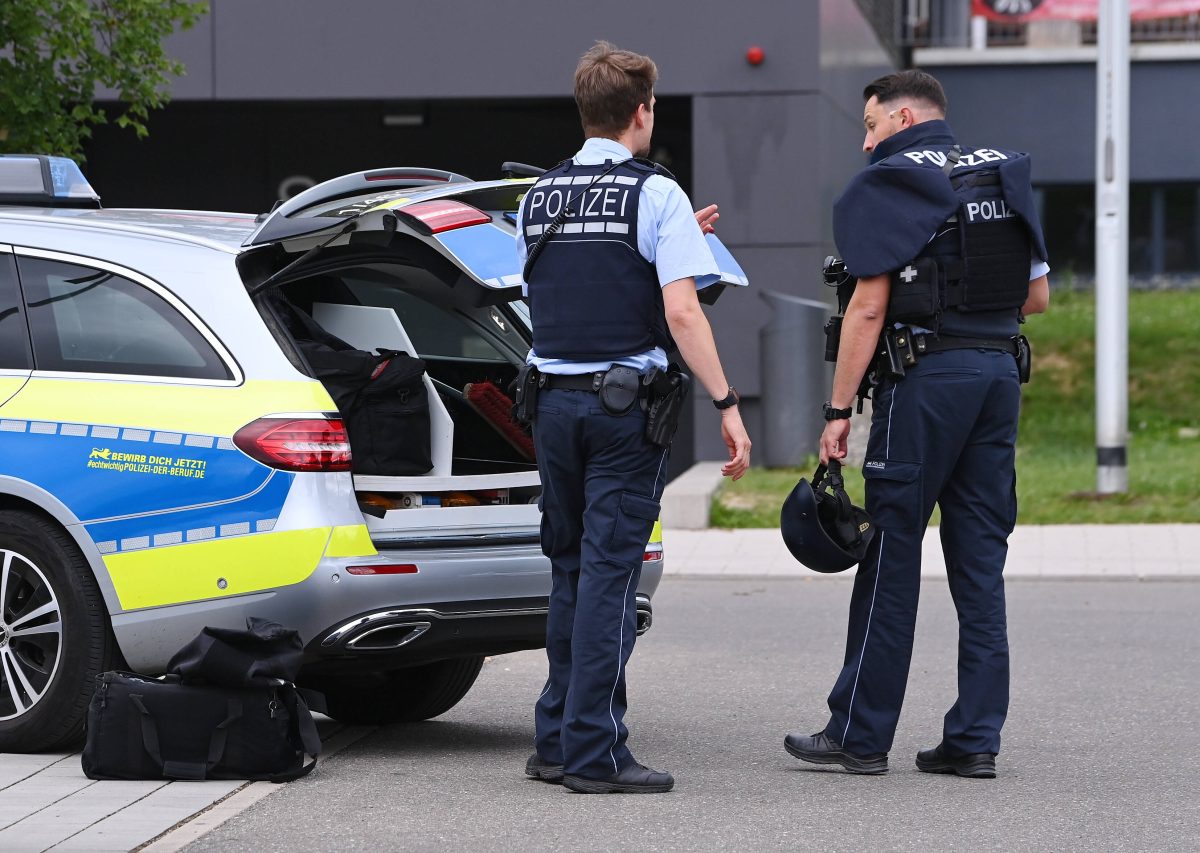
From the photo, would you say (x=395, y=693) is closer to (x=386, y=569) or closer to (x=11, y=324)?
(x=386, y=569)

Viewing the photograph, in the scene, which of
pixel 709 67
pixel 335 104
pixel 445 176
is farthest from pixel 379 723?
pixel 335 104

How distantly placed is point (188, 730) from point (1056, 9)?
24.7 metres

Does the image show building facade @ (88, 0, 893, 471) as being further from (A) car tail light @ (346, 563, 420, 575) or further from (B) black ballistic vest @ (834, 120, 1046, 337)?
(A) car tail light @ (346, 563, 420, 575)

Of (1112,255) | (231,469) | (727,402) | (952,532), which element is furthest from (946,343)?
(1112,255)

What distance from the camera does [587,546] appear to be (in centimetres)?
509

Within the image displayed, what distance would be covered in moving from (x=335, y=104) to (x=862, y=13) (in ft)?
20.9

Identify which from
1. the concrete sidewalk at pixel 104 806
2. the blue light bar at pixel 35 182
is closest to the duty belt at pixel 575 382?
the concrete sidewalk at pixel 104 806

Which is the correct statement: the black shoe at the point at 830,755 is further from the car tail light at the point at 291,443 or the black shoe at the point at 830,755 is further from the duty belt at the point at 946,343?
the car tail light at the point at 291,443

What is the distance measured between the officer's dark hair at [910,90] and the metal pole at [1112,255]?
7.83 metres

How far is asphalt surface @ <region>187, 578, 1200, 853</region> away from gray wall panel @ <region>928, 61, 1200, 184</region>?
2032cm

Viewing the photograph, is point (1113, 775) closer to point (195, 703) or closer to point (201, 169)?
point (195, 703)

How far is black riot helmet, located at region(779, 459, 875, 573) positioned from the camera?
5.32m

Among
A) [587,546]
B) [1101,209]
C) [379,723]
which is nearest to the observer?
[587,546]

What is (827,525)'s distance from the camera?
5.37m
